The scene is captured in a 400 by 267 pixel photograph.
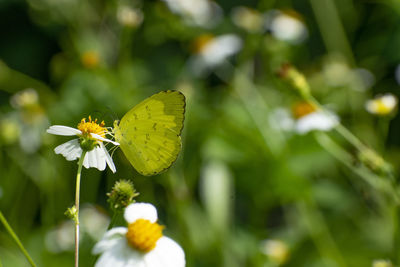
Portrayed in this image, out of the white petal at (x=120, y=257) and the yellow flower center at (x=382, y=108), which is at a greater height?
the yellow flower center at (x=382, y=108)

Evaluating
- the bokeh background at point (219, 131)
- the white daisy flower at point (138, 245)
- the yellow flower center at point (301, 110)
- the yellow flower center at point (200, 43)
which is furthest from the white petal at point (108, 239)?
the yellow flower center at point (200, 43)

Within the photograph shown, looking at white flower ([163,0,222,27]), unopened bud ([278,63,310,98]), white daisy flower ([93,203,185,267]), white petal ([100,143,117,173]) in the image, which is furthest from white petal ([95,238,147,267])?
white flower ([163,0,222,27])

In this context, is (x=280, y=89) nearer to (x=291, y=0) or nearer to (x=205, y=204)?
(x=205, y=204)

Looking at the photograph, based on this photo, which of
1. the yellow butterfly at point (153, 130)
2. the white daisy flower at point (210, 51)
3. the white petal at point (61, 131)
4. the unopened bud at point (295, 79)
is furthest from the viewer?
the white daisy flower at point (210, 51)

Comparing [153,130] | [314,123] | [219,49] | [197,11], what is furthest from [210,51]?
[153,130]

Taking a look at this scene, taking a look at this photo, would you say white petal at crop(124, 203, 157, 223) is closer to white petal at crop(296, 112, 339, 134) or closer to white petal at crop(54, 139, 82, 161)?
white petal at crop(54, 139, 82, 161)

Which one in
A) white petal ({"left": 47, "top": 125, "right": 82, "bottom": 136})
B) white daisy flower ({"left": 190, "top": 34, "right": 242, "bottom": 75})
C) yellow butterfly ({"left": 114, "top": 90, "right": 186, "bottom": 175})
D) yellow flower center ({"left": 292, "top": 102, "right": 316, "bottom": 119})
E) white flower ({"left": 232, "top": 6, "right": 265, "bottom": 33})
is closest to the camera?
white petal ({"left": 47, "top": 125, "right": 82, "bottom": 136})

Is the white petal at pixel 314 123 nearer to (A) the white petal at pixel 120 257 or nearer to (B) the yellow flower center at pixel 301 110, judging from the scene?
(B) the yellow flower center at pixel 301 110

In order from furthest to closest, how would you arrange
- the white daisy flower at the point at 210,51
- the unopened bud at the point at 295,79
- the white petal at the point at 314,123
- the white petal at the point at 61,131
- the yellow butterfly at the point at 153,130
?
the white daisy flower at the point at 210,51 < the white petal at the point at 314,123 < the unopened bud at the point at 295,79 < the yellow butterfly at the point at 153,130 < the white petal at the point at 61,131
